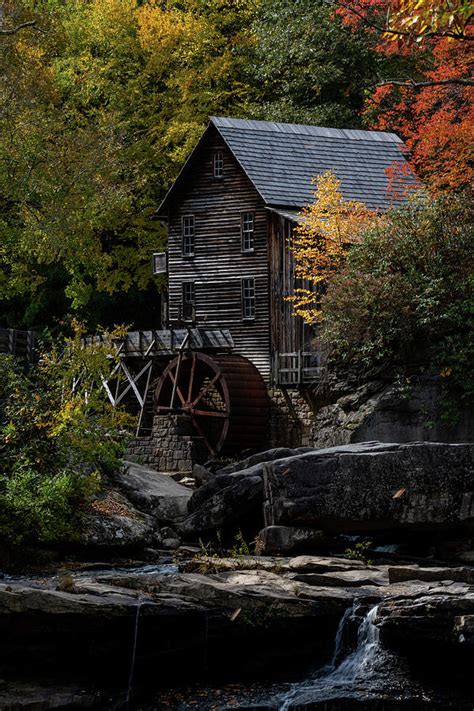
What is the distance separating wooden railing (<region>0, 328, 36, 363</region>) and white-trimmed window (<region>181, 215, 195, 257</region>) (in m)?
5.37

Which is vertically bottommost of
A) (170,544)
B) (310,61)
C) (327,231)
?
(170,544)

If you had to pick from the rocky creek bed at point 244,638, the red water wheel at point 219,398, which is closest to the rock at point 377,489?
the rocky creek bed at point 244,638

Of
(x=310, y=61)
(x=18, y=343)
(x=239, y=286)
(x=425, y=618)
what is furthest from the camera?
(x=310, y=61)

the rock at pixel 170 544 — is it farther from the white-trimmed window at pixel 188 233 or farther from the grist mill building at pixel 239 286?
the white-trimmed window at pixel 188 233

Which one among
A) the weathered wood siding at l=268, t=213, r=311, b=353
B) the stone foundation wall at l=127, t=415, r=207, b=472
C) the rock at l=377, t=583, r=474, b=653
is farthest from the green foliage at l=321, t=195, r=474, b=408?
the rock at l=377, t=583, r=474, b=653

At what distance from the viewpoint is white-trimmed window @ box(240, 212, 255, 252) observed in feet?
112

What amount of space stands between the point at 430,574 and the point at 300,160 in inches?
856

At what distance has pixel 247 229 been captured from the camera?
3441 centimetres

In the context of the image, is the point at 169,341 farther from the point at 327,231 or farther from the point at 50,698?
the point at 50,698

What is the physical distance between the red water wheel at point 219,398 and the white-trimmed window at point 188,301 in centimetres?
191

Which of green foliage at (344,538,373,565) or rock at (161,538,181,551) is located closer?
green foliage at (344,538,373,565)

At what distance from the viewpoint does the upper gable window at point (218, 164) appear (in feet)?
114

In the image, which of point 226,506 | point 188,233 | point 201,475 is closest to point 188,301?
point 188,233

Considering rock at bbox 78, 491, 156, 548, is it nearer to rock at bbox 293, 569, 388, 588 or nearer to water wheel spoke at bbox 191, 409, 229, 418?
rock at bbox 293, 569, 388, 588
